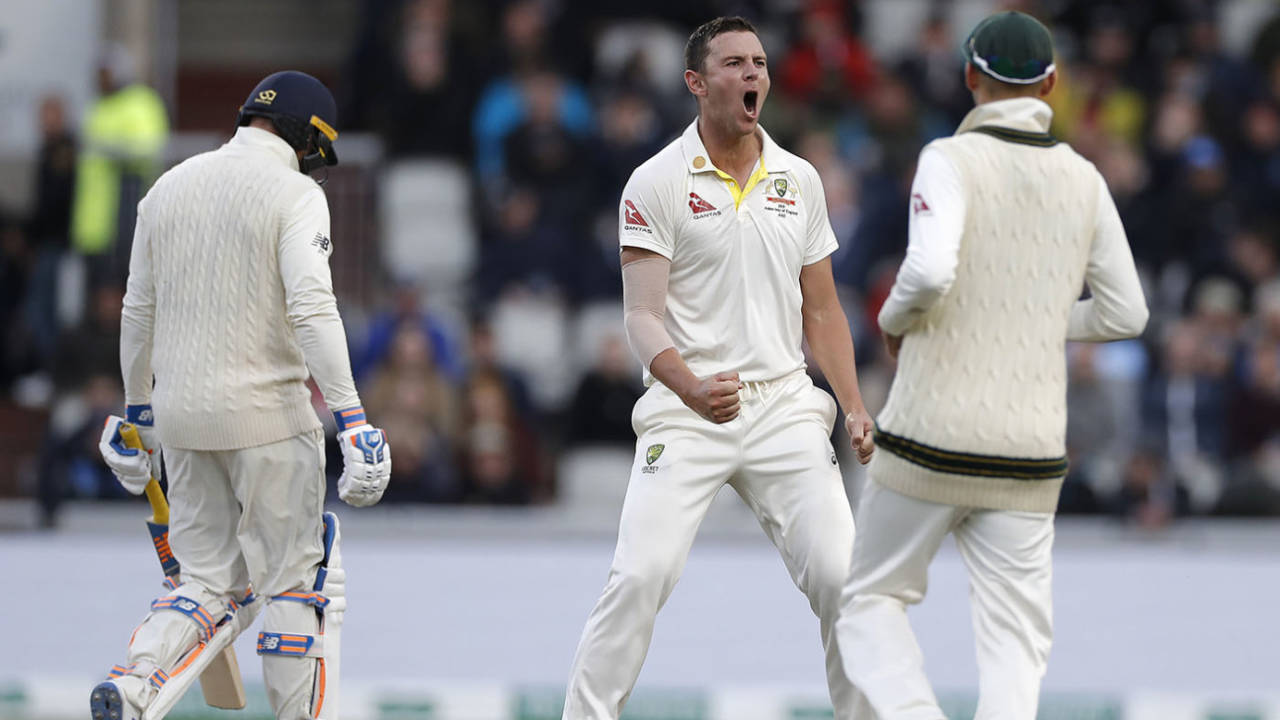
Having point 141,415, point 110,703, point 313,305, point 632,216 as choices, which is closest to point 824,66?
point 632,216

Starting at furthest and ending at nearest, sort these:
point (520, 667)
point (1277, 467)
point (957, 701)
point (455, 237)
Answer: point (455, 237), point (1277, 467), point (520, 667), point (957, 701)

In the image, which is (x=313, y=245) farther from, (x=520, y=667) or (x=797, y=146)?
(x=797, y=146)

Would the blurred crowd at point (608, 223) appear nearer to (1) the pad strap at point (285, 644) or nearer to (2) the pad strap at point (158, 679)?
(1) the pad strap at point (285, 644)

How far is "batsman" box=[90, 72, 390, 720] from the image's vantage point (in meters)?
6.34

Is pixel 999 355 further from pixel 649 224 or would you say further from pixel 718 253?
pixel 649 224

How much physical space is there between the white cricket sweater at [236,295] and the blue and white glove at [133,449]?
0.22 metres

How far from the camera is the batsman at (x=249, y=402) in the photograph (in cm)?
634

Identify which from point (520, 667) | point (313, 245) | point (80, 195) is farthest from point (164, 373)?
point (80, 195)

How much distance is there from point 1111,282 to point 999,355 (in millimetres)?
418

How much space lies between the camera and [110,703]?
20.0 feet

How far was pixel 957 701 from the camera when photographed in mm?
7770

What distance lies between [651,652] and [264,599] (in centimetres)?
247

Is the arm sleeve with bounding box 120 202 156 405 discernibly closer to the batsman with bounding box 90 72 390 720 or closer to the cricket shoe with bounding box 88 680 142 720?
the batsman with bounding box 90 72 390 720

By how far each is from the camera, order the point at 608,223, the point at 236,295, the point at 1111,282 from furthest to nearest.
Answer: the point at 608,223, the point at 236,295, the point at 1111,282
